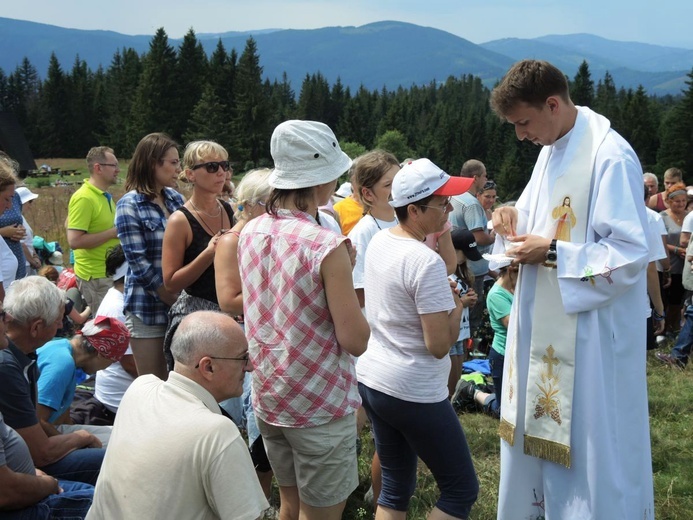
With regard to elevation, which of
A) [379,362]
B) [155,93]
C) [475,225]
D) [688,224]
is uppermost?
[379,362]

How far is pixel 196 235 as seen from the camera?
13.9 feet

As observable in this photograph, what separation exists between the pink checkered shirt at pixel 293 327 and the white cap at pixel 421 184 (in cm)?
49

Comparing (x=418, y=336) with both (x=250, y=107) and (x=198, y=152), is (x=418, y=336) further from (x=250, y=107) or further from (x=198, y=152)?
(x=250, y=107)

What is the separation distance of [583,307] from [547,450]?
2.22ft

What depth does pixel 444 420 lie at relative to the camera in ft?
10.2

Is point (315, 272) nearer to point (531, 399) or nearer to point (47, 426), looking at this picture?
point (531, 399)

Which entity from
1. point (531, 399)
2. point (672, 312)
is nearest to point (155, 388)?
point (531, 399)

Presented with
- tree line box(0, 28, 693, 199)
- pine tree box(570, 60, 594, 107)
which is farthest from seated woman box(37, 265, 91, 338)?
pine tree box(570, 60, 594, 107)

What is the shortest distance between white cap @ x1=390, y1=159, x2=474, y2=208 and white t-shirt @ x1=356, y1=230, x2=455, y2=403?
0.58ft

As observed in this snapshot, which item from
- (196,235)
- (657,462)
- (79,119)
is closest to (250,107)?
(79,119)

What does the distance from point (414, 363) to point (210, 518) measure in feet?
3.72

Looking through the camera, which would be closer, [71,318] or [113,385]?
[113,385]

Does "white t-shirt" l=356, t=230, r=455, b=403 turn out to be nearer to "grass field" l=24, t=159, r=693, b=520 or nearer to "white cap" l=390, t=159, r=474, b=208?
"white cap" l=390, t=159, r=474, b=208

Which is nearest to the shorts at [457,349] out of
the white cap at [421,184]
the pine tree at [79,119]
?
the white cap at [421,184]
